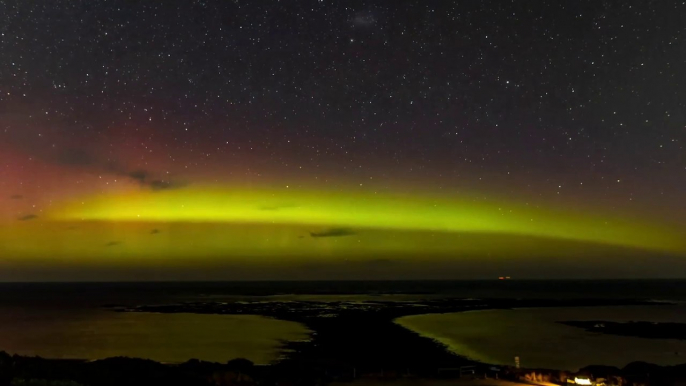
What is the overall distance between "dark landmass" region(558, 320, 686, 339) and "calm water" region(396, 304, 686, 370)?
100 inches

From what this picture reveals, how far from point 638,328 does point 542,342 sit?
19559 mm

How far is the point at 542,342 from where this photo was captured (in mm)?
56156

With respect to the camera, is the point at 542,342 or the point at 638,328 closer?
the point at 542,342

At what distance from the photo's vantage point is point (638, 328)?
225 feet

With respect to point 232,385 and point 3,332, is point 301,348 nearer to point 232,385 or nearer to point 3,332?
point 232,385

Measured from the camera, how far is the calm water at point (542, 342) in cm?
4578

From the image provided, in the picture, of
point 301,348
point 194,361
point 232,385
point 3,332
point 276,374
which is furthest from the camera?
point 3,332

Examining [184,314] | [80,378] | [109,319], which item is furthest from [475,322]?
[80,378]

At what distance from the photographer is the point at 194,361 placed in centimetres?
3200

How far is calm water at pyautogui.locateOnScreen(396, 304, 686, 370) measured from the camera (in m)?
45.8

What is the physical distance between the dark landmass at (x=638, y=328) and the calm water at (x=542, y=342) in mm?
2540

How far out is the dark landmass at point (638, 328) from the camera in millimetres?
61875

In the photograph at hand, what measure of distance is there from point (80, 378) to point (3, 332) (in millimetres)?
53407

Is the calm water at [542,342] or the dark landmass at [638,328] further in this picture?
the dark landmass at [638,328]
